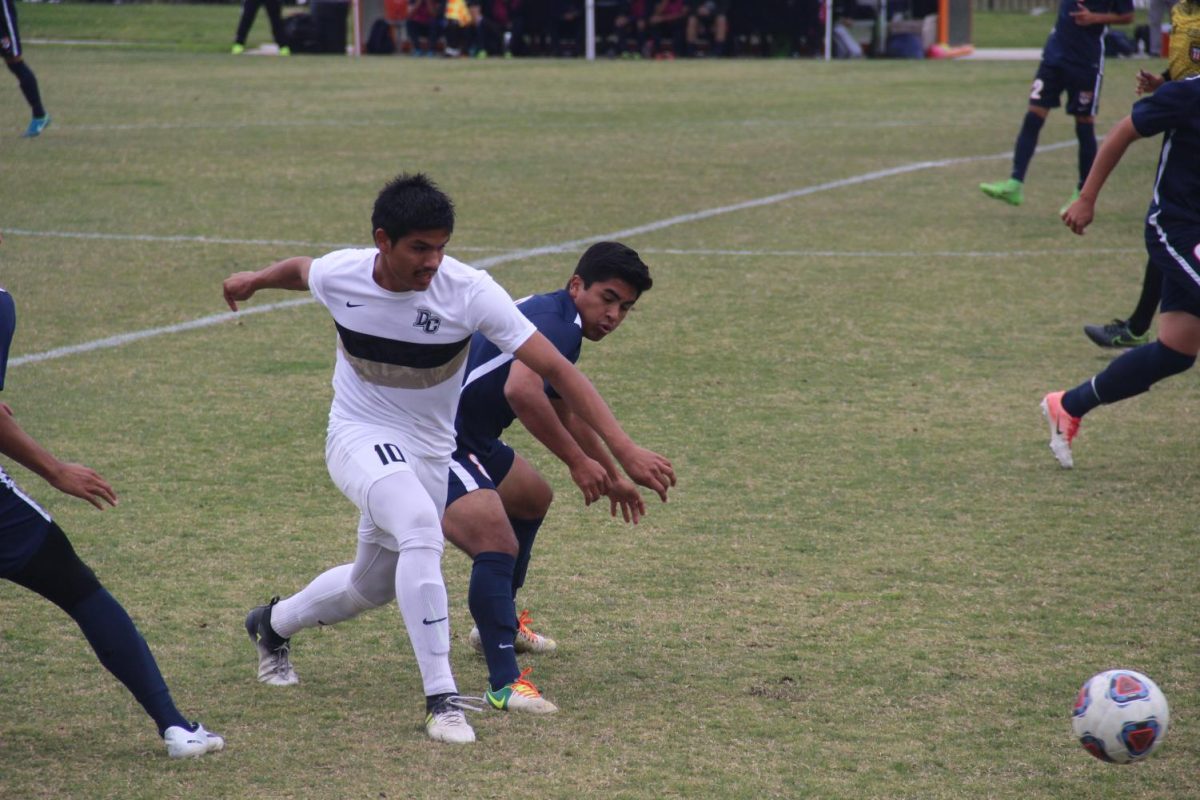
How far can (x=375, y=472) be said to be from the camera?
14.3 ft

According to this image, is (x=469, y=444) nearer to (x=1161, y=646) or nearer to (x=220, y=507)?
(x=220, y=507)

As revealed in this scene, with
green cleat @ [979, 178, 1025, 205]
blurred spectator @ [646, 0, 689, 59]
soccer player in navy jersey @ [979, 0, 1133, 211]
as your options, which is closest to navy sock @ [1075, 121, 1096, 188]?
soccer player in navy jersey @ [979, 0, 1133, 211]

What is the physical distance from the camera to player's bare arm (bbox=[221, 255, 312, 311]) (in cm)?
462

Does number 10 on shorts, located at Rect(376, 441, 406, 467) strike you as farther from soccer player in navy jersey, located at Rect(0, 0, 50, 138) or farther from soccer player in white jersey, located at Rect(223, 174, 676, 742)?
soccer player in navy jersey, located at Rect(0, 0, 50, 138)

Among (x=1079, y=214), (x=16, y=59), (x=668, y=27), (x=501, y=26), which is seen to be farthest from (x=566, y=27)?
(x=1079, y=214)

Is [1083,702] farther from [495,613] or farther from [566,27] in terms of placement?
[566,27]

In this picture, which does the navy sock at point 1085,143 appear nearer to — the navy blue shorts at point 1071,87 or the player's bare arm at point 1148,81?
the navy blue shorts at point 1071,87

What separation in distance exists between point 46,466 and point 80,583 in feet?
1.23

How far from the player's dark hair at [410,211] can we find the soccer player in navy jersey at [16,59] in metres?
14.3

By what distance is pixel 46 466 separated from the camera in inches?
156

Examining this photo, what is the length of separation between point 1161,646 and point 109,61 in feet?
88.4

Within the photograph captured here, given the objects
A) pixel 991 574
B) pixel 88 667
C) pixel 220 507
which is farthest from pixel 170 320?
pixel 991 574

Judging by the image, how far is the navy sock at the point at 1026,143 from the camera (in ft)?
42.5

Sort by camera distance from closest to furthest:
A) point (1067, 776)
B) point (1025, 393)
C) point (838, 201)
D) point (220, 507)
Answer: point (1067, 776) → point (220, 507) → point (1025, 393) → point (838, 201)
